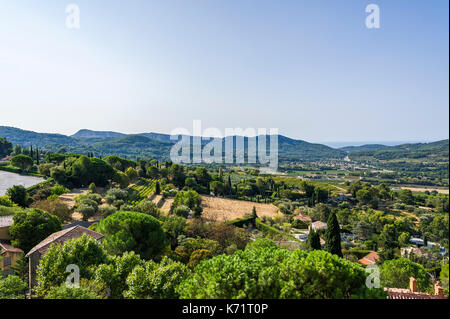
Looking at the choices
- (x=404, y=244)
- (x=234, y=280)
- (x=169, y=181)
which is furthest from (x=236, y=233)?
(x=169, y=181)

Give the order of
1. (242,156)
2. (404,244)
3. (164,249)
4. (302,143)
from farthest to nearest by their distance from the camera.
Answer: (302,143), (242,156), (404,244), (164,249)

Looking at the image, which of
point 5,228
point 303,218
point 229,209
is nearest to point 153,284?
point 5,228

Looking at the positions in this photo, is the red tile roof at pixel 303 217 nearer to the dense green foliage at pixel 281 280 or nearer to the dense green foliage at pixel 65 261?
the dense green foliage at pixel 281 280

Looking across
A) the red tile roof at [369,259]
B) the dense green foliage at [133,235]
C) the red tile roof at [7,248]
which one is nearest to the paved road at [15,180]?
the red tile roof at [7,248]

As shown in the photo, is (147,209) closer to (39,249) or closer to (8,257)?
(8,257)

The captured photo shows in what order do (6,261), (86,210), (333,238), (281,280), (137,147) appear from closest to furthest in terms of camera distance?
(281,280) < (6,261) < (333,238) < (86,210) < (137,147)

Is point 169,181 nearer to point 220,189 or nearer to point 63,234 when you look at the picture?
point 220,189

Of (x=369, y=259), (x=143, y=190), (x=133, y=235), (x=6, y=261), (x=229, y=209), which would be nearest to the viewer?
(x=6, y=261)

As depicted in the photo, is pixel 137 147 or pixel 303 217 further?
pixel 137 147

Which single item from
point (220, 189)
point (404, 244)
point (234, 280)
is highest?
point (234, 280)
